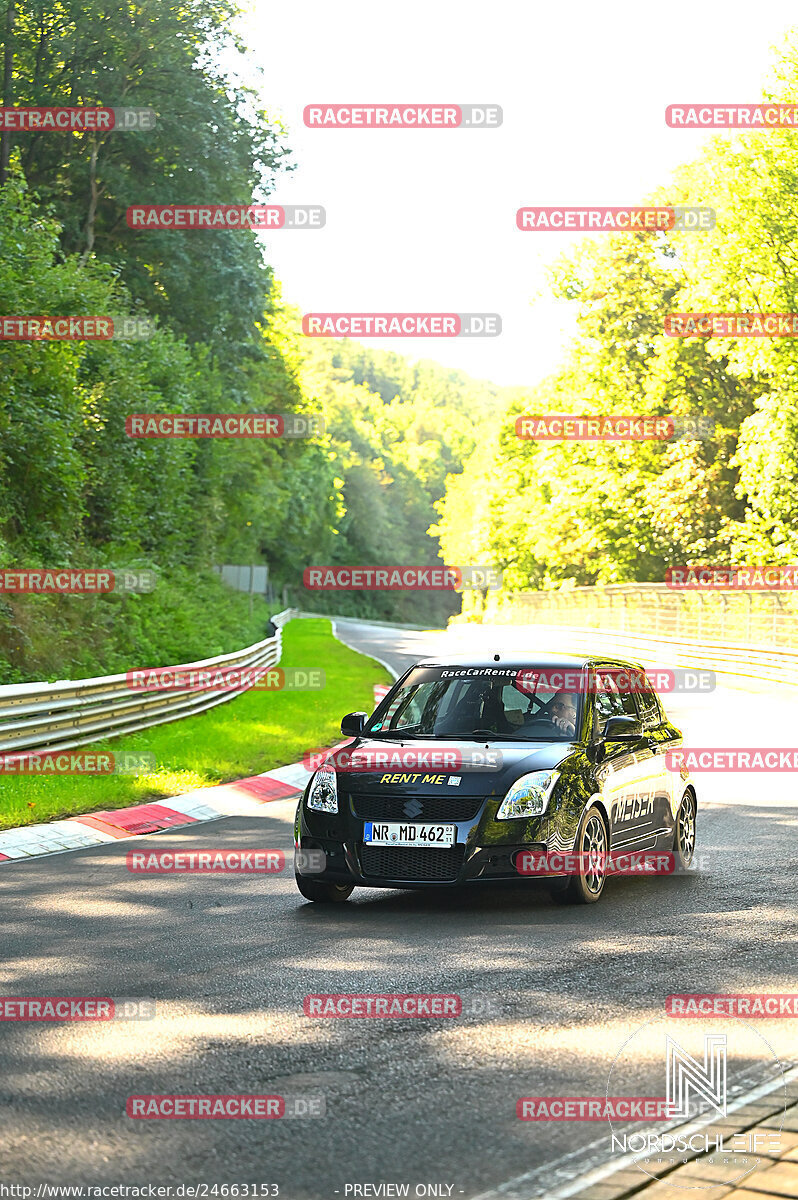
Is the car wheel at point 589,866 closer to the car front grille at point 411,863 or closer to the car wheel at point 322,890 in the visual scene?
the car front grille at point 411,863

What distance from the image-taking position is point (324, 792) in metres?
9.21

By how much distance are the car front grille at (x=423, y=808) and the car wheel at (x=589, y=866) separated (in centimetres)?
78

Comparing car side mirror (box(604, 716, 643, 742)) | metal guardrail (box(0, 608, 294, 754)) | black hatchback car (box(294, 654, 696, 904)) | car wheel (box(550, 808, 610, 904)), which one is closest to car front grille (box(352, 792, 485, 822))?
black hatchback car (box(294, 654, 696, 904))

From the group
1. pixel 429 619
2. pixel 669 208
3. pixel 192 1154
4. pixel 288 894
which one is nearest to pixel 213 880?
pixel 288 894

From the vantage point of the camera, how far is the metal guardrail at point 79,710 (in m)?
14.7

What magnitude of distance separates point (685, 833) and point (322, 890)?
3.12 meters

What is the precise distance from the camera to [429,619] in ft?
534

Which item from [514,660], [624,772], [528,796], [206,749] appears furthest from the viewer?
[206,749]

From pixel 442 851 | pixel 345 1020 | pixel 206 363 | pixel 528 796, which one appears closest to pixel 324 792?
pixel 442 851

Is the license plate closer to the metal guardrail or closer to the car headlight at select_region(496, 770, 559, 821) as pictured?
the car headlight at select_region(496, 770, 559, 821)

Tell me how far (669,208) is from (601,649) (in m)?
19.8

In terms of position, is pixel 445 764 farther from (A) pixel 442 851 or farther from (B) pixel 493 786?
(A) pixel 442 851

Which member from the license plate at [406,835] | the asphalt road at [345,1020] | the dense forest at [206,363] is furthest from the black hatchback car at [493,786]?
the dense forest at [206,363]

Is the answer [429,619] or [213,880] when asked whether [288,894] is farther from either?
[429,619]
